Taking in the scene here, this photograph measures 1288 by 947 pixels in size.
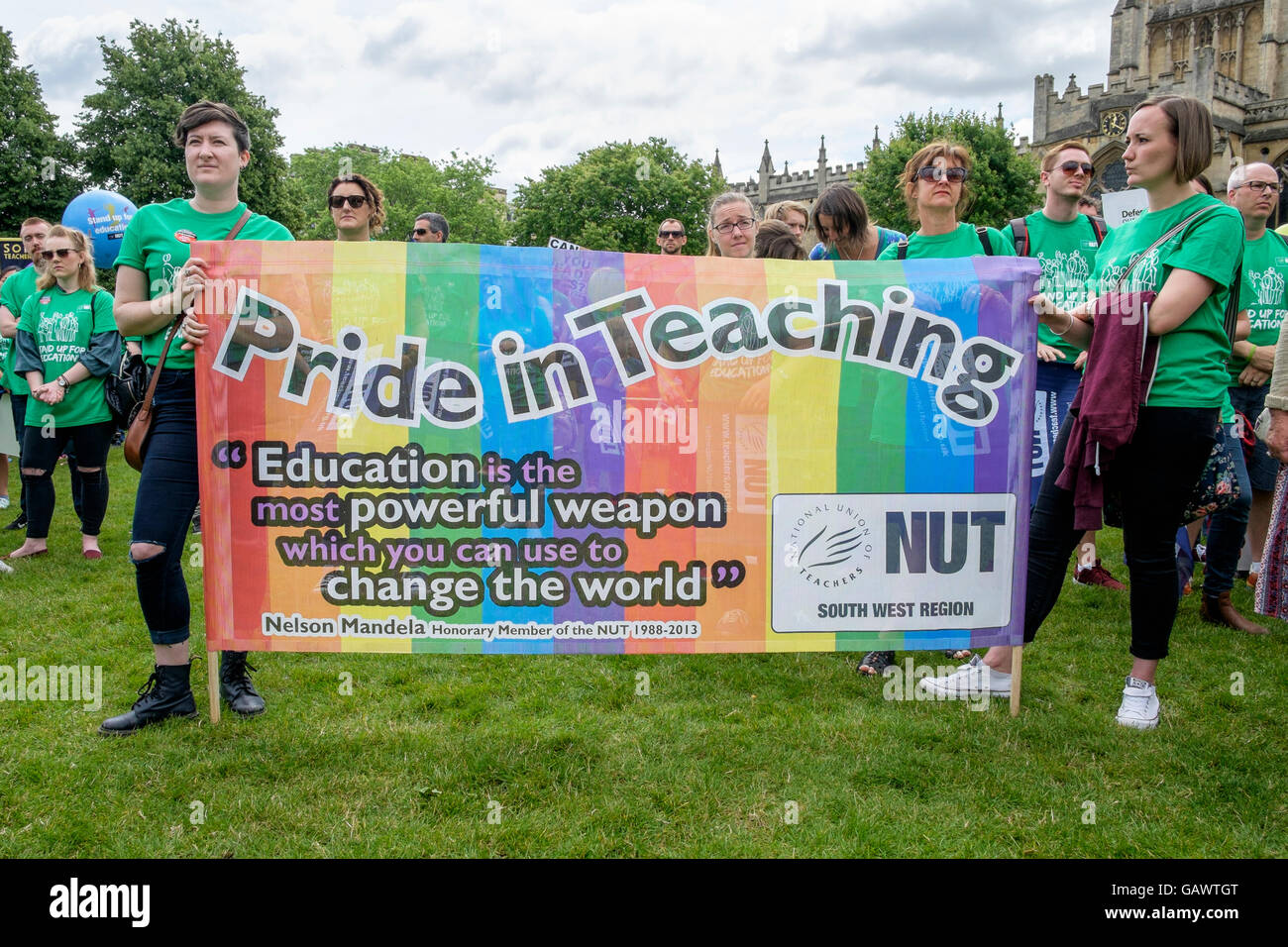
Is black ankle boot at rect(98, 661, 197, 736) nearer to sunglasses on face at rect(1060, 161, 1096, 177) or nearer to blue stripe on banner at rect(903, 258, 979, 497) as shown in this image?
blue stripe on banner at rect(903, 258, 979, 497)

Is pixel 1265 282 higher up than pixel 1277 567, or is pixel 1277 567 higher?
pixel 1265 282

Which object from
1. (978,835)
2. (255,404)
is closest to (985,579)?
(978,835)

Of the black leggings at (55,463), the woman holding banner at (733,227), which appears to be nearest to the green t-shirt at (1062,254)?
the woman holding banner at (733,227)

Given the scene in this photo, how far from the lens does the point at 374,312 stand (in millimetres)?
3574

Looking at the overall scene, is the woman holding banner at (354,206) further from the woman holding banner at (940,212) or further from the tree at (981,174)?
the tree at (981,174)

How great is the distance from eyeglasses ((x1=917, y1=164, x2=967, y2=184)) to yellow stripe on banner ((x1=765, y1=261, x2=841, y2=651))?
3.53 ft

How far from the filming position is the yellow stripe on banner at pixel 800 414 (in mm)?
3652

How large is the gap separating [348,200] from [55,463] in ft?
12.1

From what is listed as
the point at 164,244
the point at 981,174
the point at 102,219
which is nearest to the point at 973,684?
the point at 164,244

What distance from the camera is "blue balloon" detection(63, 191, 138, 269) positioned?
12.6 m

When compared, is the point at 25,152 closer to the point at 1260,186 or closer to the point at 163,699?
the point at 163,699

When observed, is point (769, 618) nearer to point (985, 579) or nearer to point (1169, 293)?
point (985, 579)

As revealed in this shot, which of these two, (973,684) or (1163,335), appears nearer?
(1163,335)

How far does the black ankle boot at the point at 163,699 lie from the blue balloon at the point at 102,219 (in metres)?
10.6
